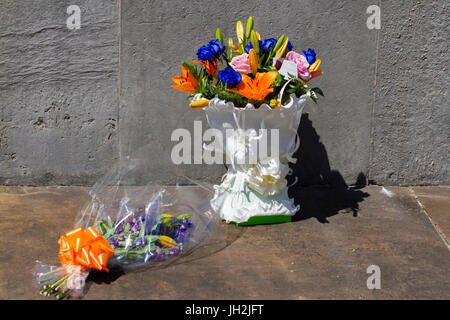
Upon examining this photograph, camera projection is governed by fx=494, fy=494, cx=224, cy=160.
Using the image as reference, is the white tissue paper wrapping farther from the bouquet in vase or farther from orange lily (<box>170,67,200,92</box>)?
orange lily (<box>170,67,200,92</box>)

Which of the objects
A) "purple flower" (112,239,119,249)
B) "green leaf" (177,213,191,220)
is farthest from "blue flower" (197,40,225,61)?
"purple flower" (112,239,119,249)

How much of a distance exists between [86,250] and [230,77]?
1.13m

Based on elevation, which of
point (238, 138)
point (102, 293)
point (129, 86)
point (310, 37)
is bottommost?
point (102, 293)

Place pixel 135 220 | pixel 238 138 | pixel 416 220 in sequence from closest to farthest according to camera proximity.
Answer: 1. pixel 135 220
2. pixel 238 138
3. pixel 416 220

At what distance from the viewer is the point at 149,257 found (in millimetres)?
2426

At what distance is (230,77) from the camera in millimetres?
2602

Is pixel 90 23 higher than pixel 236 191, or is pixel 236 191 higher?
pixel 90 23

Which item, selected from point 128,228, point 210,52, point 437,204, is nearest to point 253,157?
point 210,52

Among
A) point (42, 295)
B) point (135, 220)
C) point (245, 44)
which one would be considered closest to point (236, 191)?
point (135, 220)

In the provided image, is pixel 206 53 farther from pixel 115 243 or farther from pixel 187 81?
pixel 115 243

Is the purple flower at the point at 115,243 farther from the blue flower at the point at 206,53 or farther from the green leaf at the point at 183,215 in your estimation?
the blue flower at the point at 206,53

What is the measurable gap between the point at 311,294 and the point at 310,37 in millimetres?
1942

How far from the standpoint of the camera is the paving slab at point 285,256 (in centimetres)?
220

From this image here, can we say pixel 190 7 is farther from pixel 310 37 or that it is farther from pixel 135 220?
pixel 135 220
